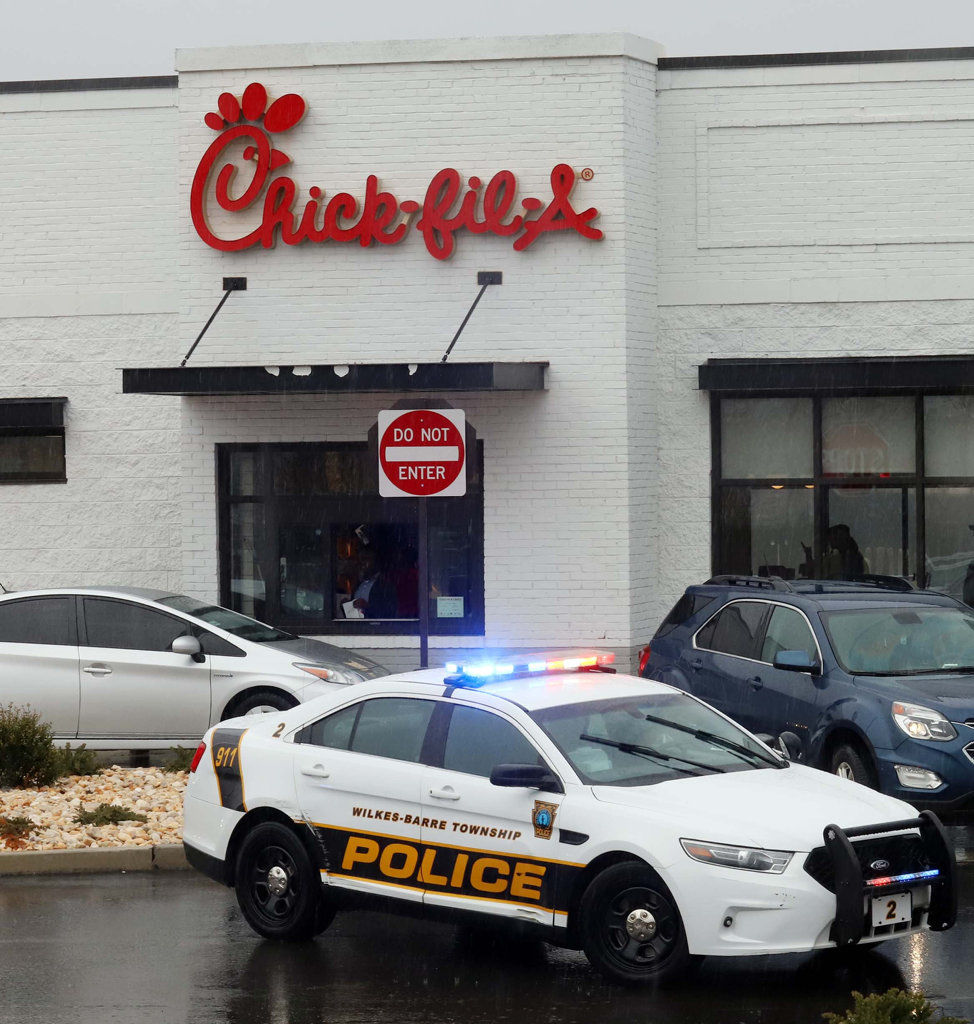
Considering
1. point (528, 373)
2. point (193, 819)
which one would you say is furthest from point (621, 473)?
point (193, 819)

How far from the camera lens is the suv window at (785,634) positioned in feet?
37.8

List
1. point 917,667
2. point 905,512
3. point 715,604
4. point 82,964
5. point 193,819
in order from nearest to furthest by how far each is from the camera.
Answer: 1. point 82,964
2. point 193,819
3. point 917,667
4. point 715,604
5. point 905,512

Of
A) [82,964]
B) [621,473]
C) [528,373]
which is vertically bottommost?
[82,964]

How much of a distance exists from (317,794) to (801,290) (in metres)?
10.6

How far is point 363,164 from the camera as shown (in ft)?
55.0

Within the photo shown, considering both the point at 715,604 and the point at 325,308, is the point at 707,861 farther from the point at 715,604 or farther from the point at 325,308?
the point at 325,308

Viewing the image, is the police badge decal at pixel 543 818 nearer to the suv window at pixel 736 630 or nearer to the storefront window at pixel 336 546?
the suv window at pixel 736 630

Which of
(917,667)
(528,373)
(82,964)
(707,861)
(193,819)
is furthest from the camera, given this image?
(528,373)

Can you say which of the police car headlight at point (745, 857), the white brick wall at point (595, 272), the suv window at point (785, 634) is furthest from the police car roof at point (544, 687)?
the white brick wall at point (595, 272)

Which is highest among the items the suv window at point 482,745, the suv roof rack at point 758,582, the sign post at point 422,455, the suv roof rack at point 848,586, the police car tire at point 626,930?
the sign post at point 422,455

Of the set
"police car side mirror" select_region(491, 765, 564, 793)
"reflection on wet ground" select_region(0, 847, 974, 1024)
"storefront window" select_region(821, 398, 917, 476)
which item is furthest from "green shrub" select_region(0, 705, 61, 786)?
"storefront window" select_region(821, 398, 917, 476)

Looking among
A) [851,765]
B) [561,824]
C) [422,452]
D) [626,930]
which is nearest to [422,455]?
[422,452]

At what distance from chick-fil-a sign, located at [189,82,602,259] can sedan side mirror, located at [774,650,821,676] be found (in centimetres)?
679

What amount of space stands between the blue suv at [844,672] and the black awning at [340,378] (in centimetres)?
360
